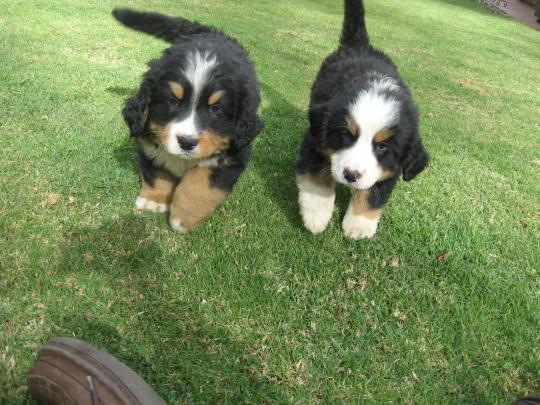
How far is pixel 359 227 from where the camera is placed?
3000mm

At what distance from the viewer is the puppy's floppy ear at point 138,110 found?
2.71 metres

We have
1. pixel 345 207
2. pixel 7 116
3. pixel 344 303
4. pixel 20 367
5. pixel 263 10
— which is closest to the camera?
pixel 20 367

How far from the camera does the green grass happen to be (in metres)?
2.13

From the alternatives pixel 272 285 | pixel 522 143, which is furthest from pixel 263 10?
pixel 272 285

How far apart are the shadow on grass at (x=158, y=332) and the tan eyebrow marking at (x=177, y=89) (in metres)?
0.90

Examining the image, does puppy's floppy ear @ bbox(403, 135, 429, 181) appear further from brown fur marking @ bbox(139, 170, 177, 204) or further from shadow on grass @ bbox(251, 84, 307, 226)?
brown fur marking @ bbox(139, 170, 177, 204)

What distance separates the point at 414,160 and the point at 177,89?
1466 millimetres

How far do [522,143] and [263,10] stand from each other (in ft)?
27.6

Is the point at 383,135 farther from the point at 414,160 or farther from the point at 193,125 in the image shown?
the point at 193,125

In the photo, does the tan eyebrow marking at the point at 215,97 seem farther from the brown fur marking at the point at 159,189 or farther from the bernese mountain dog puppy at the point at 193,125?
the brown fur marking at the point at 159,189

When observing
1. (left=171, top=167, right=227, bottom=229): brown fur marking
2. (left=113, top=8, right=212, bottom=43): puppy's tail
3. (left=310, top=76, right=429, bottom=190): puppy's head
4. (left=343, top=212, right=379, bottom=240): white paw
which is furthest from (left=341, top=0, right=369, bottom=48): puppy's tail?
(left=171, top=167, right=227, bottom=229): brown fur marking

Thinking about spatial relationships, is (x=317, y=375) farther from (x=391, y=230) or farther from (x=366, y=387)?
(x=391, y=230)

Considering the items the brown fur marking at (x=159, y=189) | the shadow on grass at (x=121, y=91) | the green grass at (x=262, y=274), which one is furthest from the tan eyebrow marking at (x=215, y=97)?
the shadow on grass at (x=121, y=91)

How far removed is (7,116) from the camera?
156 inches
